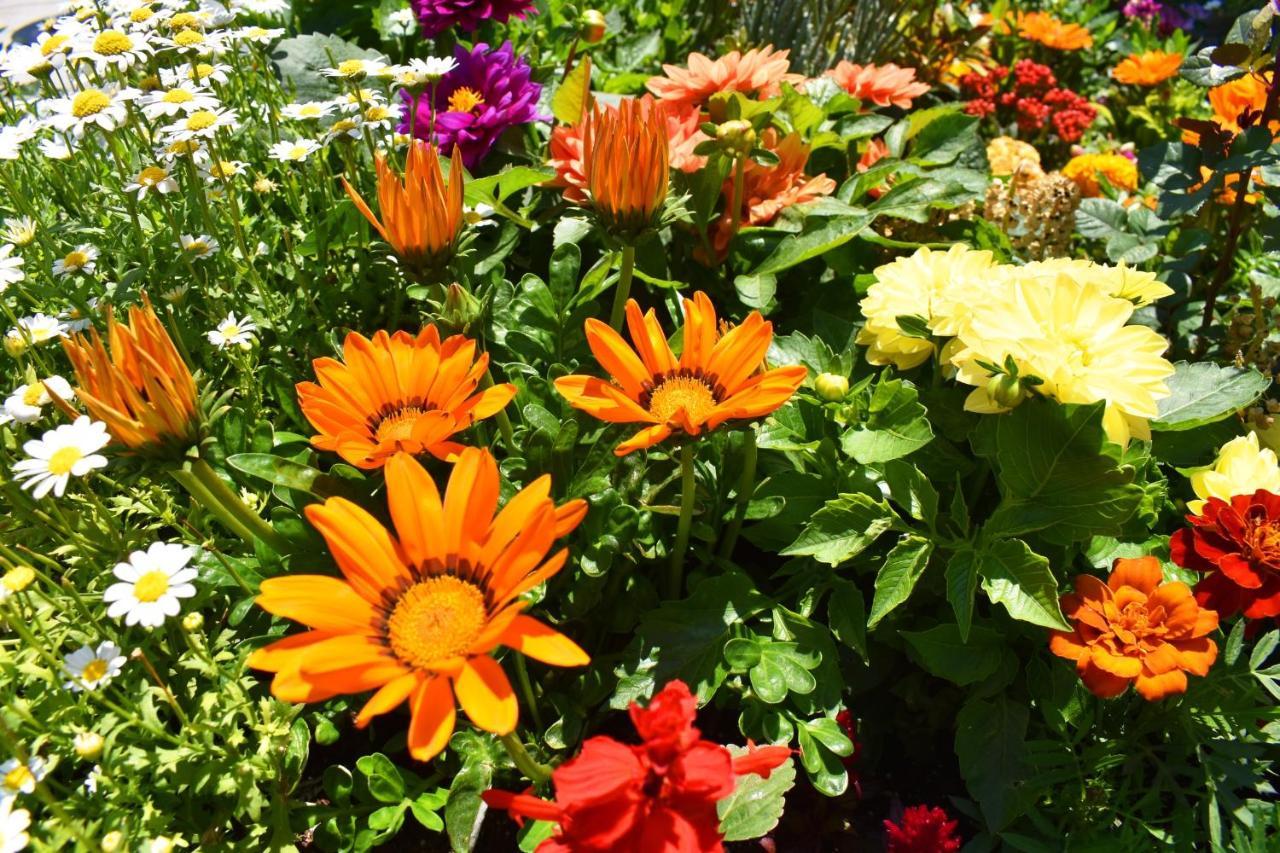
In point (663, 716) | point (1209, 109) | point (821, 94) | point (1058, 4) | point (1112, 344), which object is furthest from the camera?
point (1058, 4)

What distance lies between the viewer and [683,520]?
4.42ft

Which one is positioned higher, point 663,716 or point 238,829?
point 663,716

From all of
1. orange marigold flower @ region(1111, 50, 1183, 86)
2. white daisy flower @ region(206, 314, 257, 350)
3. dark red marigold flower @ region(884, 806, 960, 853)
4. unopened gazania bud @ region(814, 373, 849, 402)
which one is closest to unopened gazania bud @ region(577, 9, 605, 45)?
white daisy flower @ region(206, 314, 257, 350)

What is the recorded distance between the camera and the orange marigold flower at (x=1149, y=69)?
3.01 m

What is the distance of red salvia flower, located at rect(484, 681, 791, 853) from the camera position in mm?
858

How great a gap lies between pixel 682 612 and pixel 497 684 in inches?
21.4

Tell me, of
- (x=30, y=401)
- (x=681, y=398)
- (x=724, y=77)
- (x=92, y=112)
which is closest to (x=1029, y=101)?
(x=724, y=77)

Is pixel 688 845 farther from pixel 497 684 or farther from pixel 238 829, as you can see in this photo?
pixel 238 829

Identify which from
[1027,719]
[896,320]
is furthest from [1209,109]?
[1027,719]

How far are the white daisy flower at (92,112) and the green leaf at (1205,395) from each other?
176 cm

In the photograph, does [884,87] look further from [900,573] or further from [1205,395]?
[900,573]

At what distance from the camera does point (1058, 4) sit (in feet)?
12.5

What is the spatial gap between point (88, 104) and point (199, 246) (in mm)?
284

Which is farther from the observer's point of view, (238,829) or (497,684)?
(238,829)
